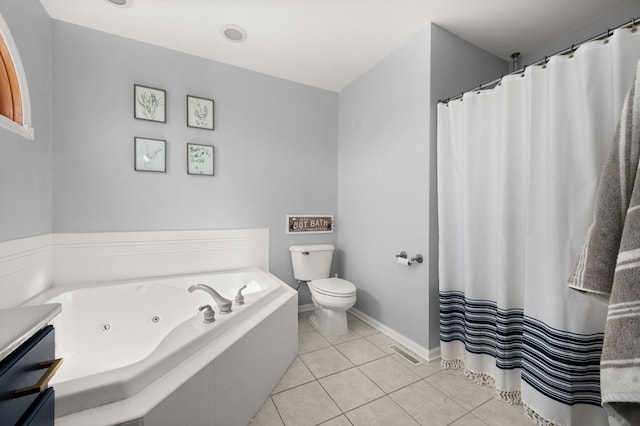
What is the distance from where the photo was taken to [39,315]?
0.60 meters

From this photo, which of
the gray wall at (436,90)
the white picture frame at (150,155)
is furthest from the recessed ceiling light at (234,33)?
the gray wall at (436,90)

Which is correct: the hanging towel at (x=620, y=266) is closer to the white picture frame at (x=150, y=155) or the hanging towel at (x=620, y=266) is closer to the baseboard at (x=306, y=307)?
the baseboard at (x=306, y=307)

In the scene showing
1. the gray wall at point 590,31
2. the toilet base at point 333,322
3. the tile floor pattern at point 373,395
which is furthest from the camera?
the toilet base at point 333,322

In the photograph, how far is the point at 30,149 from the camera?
1604 millimetres

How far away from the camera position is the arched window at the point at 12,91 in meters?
1.38

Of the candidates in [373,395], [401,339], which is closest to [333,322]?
[401,339]

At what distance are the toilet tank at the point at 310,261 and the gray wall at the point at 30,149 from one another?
186cm

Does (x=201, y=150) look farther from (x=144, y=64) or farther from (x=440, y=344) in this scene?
(x=440, y=344)

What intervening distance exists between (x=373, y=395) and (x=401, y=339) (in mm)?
661

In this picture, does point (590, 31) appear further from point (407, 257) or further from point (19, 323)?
point (19, 323)

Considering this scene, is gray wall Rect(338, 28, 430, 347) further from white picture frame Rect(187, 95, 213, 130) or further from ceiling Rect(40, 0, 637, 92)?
white picture frame Rect(187, 95, 213, 130)

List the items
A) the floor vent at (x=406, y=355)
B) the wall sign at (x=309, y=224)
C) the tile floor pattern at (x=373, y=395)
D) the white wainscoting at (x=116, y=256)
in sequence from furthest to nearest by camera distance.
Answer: the wall sign at (x=309, y=224) < the floor vent at (x=406, y=355) < the white wainscoting at (x=116, y=256) < the tile floor pattern at (x=373, y=395)

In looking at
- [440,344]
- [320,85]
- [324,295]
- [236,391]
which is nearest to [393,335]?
[440,344]

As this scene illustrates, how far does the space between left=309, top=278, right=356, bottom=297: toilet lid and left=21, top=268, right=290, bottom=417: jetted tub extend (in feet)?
1.36
